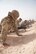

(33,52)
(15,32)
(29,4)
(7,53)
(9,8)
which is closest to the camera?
(33,52)

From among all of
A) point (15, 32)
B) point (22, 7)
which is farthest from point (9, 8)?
point (15, 32)

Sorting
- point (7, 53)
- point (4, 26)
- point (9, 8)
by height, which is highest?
point (9, 8)

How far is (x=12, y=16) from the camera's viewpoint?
1730mm

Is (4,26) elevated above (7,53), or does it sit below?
above

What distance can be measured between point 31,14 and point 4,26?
1.08 metres

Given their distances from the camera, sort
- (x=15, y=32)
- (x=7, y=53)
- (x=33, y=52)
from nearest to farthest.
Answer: (x=33, y=52)
(x=7, y=53)
(x=15, y=32)

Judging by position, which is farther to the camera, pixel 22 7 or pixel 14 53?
pixel 22 7

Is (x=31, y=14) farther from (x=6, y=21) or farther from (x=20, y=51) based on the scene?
(x=20, y=51)

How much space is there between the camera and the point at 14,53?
128 centimetres

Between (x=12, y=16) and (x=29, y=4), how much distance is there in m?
0.88

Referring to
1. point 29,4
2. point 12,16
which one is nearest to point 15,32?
point 12,16

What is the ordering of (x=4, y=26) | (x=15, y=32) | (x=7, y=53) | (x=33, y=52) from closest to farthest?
(x=33, y=52) → (x=7, y=53) → (x=4, y=26) → (x=15, y=32)

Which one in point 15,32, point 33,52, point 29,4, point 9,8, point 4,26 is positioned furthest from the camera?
point 9,8

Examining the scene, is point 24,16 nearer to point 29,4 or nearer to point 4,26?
point 29,4
